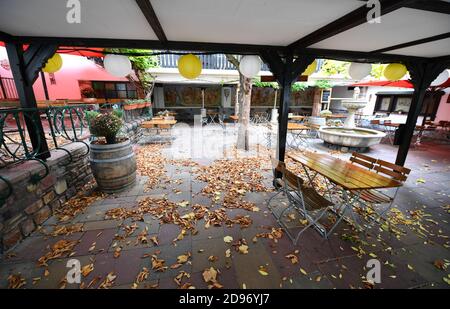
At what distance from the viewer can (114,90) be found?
12.3m

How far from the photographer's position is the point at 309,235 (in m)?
2.75

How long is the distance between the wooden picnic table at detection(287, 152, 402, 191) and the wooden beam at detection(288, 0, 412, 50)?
6.16 feet

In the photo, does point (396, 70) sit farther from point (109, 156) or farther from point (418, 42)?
point (109, 156)

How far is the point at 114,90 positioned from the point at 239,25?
12461mm

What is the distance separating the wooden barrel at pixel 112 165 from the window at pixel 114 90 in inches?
399

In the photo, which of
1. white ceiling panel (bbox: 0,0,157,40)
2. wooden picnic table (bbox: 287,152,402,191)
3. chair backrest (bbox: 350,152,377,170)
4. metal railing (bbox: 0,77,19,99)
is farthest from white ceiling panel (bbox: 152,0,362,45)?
metal railing (bbox: 0,77,19,99)

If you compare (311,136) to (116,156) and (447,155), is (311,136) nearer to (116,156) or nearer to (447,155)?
(447,155)

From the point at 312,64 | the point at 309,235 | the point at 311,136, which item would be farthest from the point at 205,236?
the point at 311,136

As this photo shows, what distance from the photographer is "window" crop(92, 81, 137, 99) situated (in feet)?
38.9

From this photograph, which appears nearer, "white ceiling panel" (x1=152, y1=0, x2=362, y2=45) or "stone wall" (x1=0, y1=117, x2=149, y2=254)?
"white ceiling panel" (x1=152, y1=0, x2=362, y2=45)

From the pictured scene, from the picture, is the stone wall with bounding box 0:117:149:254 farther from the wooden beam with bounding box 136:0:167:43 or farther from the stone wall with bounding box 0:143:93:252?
the wooden beam with bounding box 136:0:167:43

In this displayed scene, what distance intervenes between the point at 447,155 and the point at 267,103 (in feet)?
38.1

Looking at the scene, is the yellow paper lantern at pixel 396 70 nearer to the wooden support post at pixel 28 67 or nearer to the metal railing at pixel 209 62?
the wooden support post at pixel 28 67

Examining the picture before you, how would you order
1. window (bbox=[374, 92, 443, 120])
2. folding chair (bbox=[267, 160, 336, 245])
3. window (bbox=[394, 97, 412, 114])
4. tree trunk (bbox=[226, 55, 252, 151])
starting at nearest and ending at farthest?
1. folding chair (bbox=[267, 160, 336, 245])
2. tree trunk (bbox=[226, 55, 252, 151])
3. window (bbox=[374, 92, 443, 120])
4. window (bbox=[394, 97, 412, 114])
